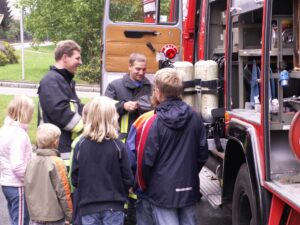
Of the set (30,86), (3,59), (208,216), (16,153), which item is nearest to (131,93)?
(16,153)

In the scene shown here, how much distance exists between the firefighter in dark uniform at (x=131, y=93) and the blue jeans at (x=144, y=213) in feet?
2.13

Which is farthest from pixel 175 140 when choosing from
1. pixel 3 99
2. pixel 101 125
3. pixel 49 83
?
pixel 3 99

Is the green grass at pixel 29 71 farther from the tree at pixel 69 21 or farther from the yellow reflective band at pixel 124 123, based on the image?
the yellow reflective band at pixel 124 123

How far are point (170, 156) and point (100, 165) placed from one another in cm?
49

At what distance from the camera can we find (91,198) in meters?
3.75

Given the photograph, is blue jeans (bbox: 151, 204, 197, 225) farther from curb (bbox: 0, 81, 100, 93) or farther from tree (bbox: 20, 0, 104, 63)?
curb (bbox: 0, 81, 100, 93)

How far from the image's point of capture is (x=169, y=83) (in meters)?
3.84

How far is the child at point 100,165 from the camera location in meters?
3.73

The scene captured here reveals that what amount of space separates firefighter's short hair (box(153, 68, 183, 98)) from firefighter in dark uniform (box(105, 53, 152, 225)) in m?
0.97

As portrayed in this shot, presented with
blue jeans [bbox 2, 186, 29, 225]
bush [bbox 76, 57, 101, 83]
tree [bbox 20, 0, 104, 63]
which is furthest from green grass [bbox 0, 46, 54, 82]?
blue jeans [bbox 2, 186, 29, 225]

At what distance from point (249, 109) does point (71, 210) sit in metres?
1.78

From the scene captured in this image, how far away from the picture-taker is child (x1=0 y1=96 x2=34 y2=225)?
4.46 m

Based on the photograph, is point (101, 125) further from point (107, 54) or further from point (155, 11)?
point (155, 11)

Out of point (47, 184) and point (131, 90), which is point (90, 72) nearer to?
point (131, 90)
